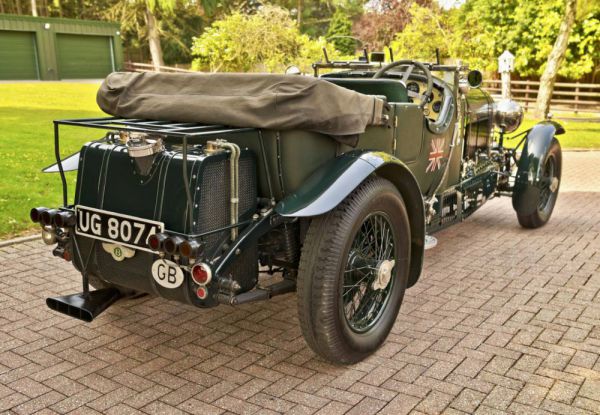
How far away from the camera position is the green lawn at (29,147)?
6.70 meters

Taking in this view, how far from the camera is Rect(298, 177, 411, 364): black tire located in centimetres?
317

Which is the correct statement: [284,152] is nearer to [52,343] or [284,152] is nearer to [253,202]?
[253,202]

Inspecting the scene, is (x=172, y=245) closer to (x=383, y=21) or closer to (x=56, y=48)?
(x=56, y=48)

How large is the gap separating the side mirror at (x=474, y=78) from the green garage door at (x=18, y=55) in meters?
30.1

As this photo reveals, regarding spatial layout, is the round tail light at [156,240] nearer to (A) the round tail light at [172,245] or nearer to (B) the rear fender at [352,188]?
(A) the round tail light at [172,245]

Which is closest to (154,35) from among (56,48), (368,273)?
(56,48)

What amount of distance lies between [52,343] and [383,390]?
6.75ft

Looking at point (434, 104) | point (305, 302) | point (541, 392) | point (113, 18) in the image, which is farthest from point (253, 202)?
point (113, 18)

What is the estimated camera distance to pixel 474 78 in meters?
5.69

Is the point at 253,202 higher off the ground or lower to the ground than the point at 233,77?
lower

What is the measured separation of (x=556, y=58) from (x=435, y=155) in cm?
1498

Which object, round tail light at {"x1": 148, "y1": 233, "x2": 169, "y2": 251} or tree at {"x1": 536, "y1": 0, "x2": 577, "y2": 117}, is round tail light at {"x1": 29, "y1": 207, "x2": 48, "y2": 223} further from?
tree at {"x1": 536, "y1": 0, "x2": 577, "y2": 117}

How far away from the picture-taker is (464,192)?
→ 18.5 feet

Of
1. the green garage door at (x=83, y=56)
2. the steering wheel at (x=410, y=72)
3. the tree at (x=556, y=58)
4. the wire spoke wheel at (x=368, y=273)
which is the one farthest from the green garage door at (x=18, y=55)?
the wire spoke wheel at (x=368, y=273)
